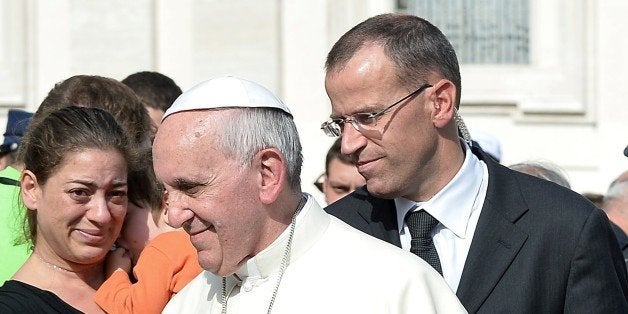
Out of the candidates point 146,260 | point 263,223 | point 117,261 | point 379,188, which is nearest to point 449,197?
point 379,188

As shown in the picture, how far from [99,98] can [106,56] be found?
5874 millimetres

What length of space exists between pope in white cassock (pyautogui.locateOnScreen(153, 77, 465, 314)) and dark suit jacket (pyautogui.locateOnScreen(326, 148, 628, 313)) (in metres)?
0.42

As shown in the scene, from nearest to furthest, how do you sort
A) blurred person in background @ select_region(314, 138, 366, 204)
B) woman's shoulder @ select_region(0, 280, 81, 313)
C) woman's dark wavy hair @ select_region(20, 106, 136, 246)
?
1. woman's shoulder @ select_region(0, 280, 81, 313)
2. woman's dark wavy hair @ select_region(20, 106, 136, 246)
3. blurred person in background @ select_region(314, 138, 366, 204)

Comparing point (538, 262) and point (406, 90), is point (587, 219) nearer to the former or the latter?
point (538, 262)

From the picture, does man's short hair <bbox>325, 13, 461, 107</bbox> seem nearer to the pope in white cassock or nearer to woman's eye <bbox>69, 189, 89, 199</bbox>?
the pope in white cassock

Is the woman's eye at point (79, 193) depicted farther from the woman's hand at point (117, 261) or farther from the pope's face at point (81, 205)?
the woman's hand at point (117, 261)

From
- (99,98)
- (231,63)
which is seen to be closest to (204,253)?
(99,98)

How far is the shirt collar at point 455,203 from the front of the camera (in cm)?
413

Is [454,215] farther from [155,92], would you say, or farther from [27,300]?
[155,92]

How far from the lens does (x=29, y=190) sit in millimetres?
4281

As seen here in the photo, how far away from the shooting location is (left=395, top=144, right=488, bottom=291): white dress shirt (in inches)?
162

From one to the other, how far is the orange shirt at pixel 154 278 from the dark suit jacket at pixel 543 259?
33.6 inches

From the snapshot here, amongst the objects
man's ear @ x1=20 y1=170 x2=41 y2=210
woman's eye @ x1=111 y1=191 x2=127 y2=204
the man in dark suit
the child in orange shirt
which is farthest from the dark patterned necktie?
man's ear @ x1=20 y1=170 x2=41 y2=210

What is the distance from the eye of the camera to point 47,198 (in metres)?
4.23
